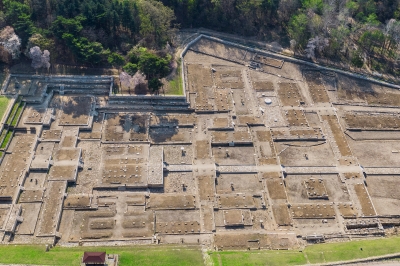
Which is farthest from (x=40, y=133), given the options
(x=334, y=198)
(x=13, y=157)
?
(x=334, y=198)

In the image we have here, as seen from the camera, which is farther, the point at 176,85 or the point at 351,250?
the point at 176,85

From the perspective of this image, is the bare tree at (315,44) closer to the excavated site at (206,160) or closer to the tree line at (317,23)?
the tree line at (317,23)

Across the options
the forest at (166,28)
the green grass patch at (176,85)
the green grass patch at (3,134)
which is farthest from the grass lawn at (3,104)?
the green grass patch at (176,85)

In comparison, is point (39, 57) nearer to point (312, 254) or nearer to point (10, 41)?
point (10, 41)

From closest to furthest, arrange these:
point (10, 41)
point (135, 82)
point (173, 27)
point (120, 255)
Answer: point (120, 255)
point (135, 82)
point (10, 41)
point (173, 27)

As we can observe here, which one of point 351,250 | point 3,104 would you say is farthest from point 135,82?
point 351,250

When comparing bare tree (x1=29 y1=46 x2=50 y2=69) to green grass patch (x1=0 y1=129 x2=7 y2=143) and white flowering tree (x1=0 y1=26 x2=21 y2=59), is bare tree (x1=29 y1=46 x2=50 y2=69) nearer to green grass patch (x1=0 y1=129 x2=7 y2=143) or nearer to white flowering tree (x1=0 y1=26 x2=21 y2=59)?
white flowering tree (x1=0 y1=26 x2=21 y2=59)
